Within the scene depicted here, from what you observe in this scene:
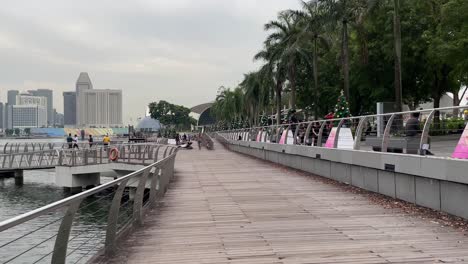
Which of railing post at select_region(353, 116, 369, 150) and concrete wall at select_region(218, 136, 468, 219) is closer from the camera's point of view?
concrete wall at select_region(218, 136, 468, 219)

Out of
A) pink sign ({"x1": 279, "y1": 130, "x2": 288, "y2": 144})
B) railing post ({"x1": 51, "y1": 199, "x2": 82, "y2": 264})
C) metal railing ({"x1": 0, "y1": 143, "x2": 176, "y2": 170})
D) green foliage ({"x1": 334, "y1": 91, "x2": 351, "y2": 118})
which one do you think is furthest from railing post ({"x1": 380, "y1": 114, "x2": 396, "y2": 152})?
green foliage ({"x1": 334, "y1": 91, "x2": 351, "y2": 118})

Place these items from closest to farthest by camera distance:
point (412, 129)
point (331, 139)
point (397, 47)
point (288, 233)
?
point (288, 233)
point (412, 129)
point (331, 139)
point (397, 47)

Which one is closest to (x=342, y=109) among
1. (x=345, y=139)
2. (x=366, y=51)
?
(x=366, y=51)

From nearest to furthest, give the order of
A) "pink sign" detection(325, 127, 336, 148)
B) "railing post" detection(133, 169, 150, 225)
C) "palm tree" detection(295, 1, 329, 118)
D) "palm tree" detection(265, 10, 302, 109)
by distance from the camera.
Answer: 1. "railing post" detection(133, 169, 150, 225)
2. "pink sign" detection(325, 127, 336, 148)
3. "palm tree" detection(295, 1, 329, 118)
4. "palm tree" detection(265, 10, 302, 109)

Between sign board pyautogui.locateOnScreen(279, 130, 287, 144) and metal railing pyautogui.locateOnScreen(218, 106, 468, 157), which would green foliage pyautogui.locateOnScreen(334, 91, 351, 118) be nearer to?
sign board pyautogui.locateOnScreen(279, 130, 287, 144)

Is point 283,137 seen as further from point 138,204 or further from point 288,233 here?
point 288,233

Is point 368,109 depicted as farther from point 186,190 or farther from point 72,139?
point 186,190

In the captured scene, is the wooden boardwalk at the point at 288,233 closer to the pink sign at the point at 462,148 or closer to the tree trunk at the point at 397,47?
the pink sign at the point at 462,148

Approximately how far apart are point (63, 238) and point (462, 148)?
6.79 meters

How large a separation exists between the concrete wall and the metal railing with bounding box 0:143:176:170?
13986 mm

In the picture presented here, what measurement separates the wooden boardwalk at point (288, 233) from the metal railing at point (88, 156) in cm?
1759

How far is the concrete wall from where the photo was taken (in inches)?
359

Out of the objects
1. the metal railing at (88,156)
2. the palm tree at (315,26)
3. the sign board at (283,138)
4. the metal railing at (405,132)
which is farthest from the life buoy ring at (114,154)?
the metal railing at (405,132)

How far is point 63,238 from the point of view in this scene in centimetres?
547
